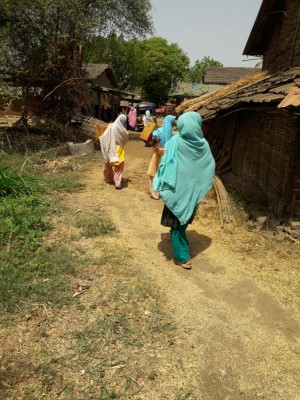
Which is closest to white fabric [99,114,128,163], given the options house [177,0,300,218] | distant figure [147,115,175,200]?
distant figure [147,115,175,200]

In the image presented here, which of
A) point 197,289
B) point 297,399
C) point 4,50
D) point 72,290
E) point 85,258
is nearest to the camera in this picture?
point 297,399

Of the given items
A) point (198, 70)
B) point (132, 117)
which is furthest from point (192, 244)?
point (198, 70)

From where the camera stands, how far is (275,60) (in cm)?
888

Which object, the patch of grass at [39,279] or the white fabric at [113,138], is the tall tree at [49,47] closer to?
the white fabric at [113,138]

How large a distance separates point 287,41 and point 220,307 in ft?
22.3

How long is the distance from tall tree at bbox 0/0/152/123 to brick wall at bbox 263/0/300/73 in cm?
641

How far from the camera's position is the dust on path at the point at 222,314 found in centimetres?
265

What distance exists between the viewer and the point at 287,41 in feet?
25.5

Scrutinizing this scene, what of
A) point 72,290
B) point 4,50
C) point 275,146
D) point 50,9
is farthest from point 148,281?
point 50,9

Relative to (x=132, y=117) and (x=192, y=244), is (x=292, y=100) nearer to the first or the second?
(x=192, y=244)

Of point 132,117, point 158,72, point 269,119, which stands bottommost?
point 132,117

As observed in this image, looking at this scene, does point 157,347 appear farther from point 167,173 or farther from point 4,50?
point 4,50

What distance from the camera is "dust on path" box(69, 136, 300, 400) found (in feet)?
8.70

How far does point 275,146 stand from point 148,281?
3.64 meters
